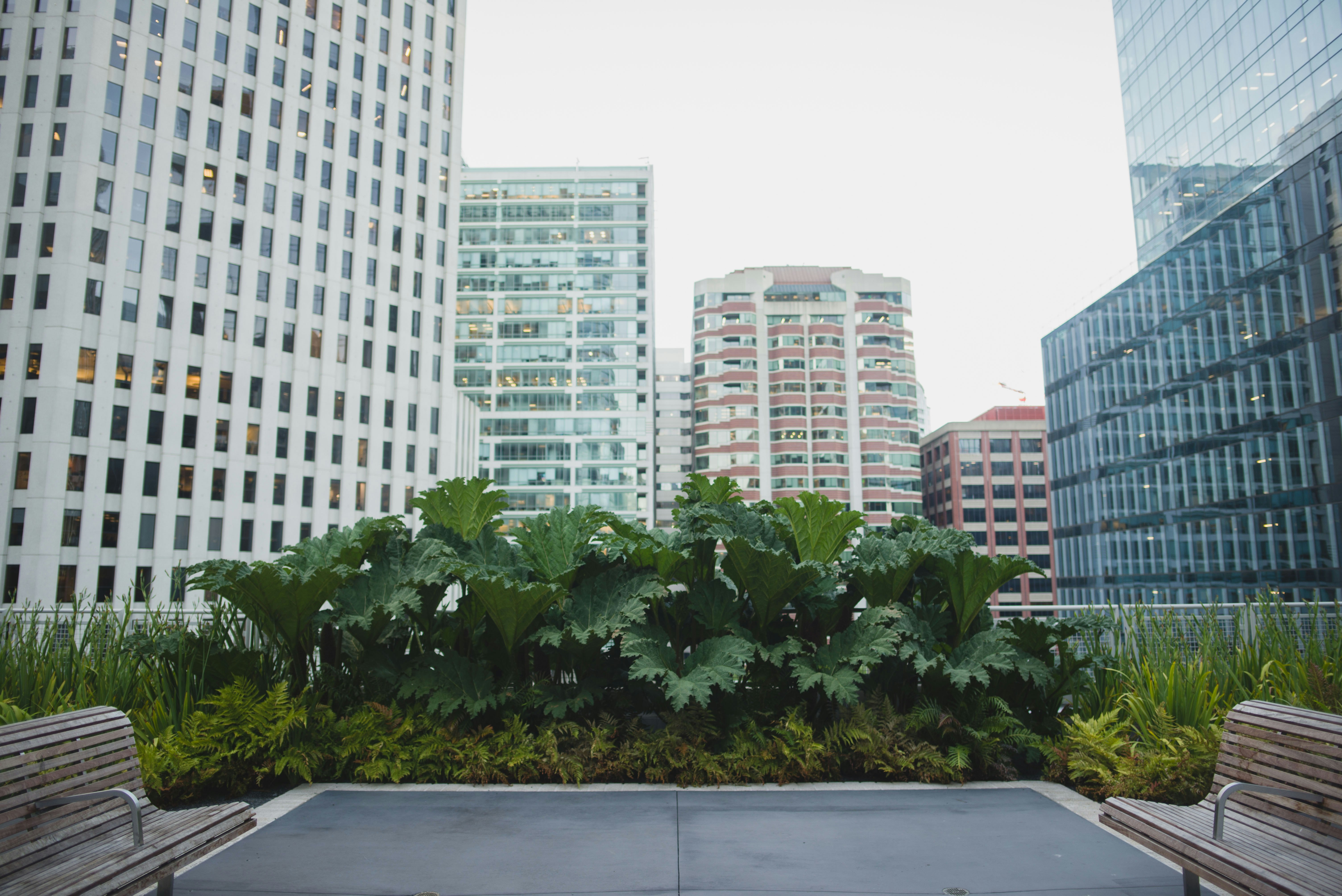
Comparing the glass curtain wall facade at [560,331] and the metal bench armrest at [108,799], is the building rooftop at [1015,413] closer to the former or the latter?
the glass curtain wall facade at [560,331]

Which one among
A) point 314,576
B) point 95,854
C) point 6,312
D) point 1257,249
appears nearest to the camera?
point 95,854

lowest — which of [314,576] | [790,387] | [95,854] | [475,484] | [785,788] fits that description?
[785,788]

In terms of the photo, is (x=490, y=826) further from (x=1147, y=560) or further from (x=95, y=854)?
(x=1147, y=560)

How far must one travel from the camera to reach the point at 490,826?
5074 mm

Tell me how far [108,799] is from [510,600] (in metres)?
2.85

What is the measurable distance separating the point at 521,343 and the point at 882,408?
37526 millimetres

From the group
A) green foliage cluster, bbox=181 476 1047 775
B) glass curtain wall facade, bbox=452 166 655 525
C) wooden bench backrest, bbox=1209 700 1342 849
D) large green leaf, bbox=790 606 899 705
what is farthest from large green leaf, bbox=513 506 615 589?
glass curtain wall facade, bbox=452 166 655 525

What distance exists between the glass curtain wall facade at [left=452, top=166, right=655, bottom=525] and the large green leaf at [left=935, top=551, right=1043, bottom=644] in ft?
221

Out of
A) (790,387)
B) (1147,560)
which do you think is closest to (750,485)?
(790,387)

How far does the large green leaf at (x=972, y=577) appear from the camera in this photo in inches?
261

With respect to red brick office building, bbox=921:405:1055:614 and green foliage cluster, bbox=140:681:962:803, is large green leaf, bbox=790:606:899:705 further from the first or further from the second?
red brick office building, bbox=921:405:1055:614

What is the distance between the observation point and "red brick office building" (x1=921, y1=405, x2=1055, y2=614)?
97.8 m

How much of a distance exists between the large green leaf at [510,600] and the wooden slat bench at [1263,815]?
3.86 metres

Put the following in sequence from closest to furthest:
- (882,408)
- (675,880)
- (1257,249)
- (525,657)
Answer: (675,880), (525,657), (1257,249), (882,408)
